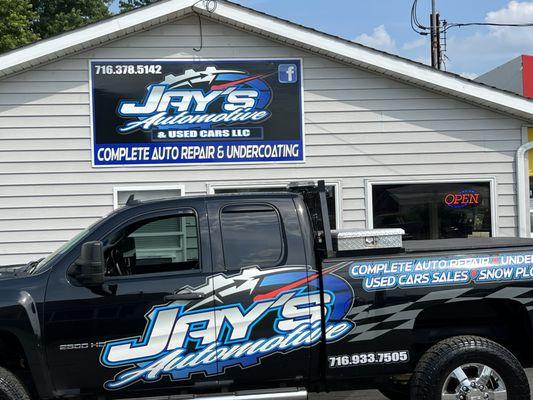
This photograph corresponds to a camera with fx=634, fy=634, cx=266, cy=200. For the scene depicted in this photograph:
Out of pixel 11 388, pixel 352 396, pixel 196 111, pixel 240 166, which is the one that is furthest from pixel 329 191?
pixel 11 388

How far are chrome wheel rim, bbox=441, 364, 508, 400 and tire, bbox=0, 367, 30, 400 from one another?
288cm

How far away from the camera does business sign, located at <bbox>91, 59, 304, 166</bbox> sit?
29.0ft

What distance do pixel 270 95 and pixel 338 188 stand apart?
5.46ft

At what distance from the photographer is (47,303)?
420 centimetres

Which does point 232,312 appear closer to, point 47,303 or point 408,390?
point 47,303

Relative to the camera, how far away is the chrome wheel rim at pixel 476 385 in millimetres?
4500

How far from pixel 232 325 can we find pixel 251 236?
0.65 m

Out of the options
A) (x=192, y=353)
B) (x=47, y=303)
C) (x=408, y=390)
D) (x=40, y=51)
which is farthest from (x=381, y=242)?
(x=40, y=51)

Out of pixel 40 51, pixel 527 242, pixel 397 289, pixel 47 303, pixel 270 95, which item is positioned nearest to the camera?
pixel 47 303

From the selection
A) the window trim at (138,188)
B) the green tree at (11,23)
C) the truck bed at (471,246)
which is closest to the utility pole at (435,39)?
the green tree at (11,23)

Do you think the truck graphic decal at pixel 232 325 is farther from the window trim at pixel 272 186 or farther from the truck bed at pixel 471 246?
the window trim at pixel 272 186

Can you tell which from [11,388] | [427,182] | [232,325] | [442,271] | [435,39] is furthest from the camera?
[435,39]

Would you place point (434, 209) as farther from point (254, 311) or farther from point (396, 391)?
point (254, 311)

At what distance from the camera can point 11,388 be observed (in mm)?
4125
